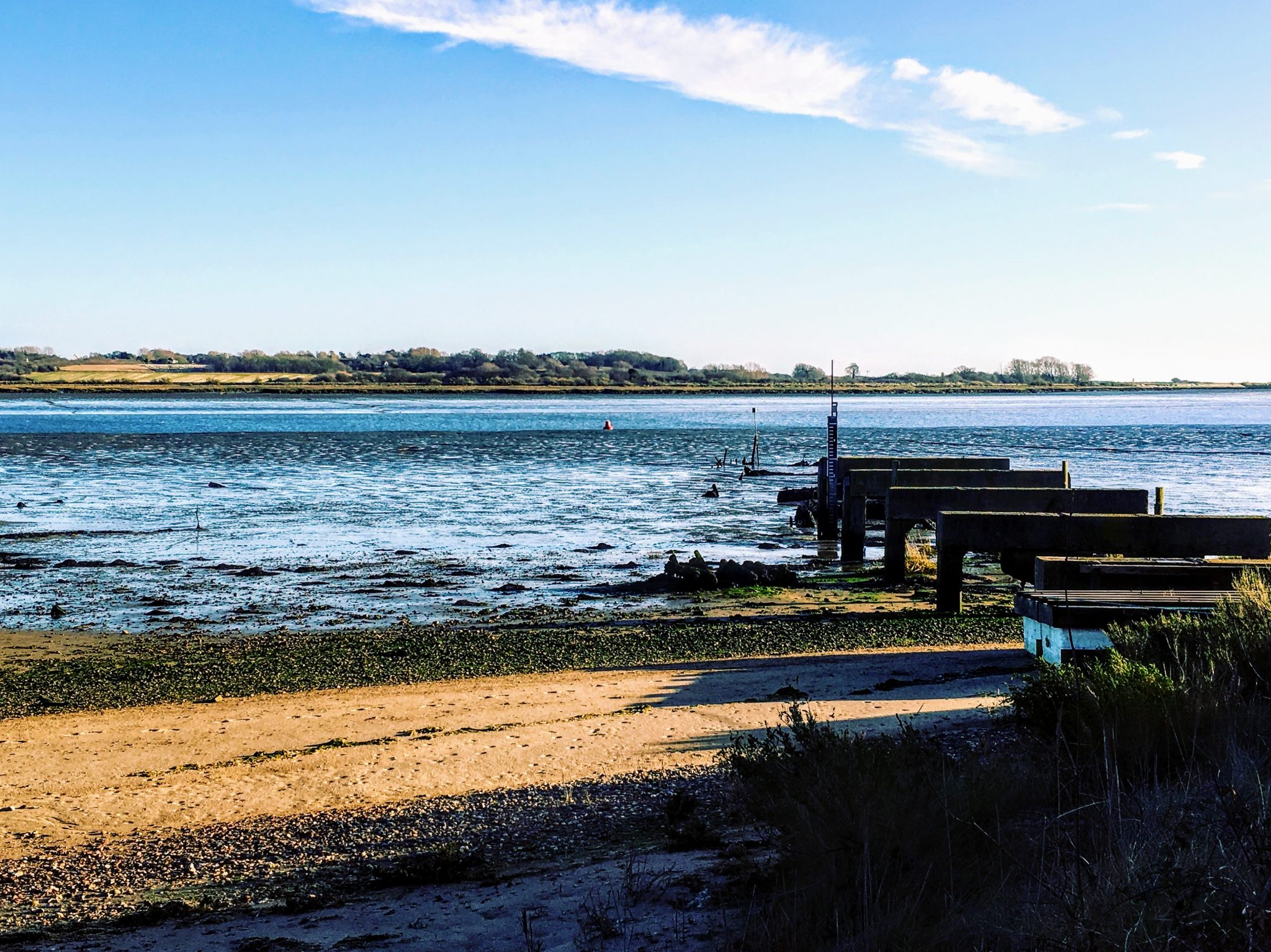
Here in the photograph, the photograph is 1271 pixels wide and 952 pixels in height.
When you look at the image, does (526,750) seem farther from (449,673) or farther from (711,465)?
(711,465)

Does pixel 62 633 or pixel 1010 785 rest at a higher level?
pixel 1010 785

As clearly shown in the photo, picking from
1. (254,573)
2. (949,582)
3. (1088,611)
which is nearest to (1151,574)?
(1088,611)

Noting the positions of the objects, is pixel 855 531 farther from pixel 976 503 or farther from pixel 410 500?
pixel 410 500

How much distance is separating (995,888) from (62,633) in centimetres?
1506

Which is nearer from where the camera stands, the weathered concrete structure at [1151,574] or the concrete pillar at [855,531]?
the weathered concrete structure at [1151,574]

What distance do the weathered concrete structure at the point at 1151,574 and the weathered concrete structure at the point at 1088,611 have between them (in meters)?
1.25

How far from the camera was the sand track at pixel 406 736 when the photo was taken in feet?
27.8

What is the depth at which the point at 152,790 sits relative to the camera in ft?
28.9

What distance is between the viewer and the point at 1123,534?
1572cm

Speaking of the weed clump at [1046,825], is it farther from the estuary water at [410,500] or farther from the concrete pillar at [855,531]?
the concrete pillar at [855,531]

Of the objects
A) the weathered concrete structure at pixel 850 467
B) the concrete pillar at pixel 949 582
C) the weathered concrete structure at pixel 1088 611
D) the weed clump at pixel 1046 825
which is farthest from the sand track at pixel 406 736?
the weathered concrete structure at pixel 850 467

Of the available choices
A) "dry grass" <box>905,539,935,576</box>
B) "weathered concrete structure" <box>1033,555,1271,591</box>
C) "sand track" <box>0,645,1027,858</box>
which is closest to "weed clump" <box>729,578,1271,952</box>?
"sand track" <box>0,645,1027,858</box>

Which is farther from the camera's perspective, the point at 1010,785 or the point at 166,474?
the point at 166,474

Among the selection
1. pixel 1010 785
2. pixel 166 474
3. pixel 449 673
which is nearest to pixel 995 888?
pixel 1010 785
